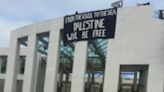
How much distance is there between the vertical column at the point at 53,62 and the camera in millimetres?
45594

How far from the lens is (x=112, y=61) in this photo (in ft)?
132

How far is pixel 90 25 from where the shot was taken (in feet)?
141

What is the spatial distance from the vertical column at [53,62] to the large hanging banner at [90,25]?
119 cm

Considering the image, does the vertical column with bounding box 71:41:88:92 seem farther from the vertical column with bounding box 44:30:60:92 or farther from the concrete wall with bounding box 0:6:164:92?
the vertical column with bounding box 44:30:60:92

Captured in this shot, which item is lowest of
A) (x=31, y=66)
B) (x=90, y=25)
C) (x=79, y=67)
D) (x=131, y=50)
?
(x=79, y=67)

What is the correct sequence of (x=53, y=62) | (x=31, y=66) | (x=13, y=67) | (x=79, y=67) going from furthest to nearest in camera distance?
(x=13, y=67) < (x=31, y=66) < (x=53, y=62) < (x=79, y=67)

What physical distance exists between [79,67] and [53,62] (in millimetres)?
3939

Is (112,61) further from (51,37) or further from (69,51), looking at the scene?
(69,51)

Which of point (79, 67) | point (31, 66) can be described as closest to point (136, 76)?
point (31, 66)

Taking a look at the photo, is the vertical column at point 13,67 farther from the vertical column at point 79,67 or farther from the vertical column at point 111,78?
the vertical column at point 111,78

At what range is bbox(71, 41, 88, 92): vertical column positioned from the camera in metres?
42.4

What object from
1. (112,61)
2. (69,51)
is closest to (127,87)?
(69,51)

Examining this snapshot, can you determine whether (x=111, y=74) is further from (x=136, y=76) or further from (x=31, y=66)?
(x=136, y=76)


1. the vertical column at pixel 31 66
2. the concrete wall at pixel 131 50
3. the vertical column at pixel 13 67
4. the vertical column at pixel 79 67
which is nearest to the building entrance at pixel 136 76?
the concrete wall at pixel 131 50
